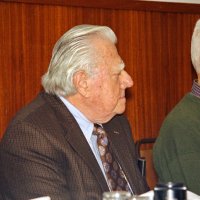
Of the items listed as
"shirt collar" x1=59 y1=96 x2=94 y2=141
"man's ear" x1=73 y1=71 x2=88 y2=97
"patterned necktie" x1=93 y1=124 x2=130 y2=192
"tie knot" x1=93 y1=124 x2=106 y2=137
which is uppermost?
"man's ear" x1=73 y1=71 x2=88 y2=97

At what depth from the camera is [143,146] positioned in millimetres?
3115

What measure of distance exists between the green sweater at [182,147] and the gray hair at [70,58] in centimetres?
39

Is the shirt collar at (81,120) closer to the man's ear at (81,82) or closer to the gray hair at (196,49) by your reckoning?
the man's ear at (81,82)

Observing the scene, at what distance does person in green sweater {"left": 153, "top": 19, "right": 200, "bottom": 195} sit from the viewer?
6.23ft

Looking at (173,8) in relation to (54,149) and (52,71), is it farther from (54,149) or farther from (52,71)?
(54,149)

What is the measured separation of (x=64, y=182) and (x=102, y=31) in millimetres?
598

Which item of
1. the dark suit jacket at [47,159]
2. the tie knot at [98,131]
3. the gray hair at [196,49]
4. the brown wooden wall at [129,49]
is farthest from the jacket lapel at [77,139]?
the brown wooden wall at [129,49]

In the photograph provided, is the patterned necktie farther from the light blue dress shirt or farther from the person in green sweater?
the person in green sweater

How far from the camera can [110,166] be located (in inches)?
75.6

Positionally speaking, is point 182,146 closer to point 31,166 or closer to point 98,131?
point 98,131

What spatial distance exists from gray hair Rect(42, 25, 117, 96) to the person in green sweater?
0.39m

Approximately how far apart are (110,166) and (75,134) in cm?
20

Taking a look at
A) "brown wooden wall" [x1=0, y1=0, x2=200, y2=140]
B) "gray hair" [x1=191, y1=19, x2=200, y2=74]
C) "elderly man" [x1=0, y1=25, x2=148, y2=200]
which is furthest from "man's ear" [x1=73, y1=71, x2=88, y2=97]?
"brown wooden wall" [x1=0, y1=0, x2=200, y2=140]

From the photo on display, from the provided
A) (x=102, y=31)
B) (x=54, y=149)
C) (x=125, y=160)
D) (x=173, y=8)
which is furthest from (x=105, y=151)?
(x=173, y=8)
